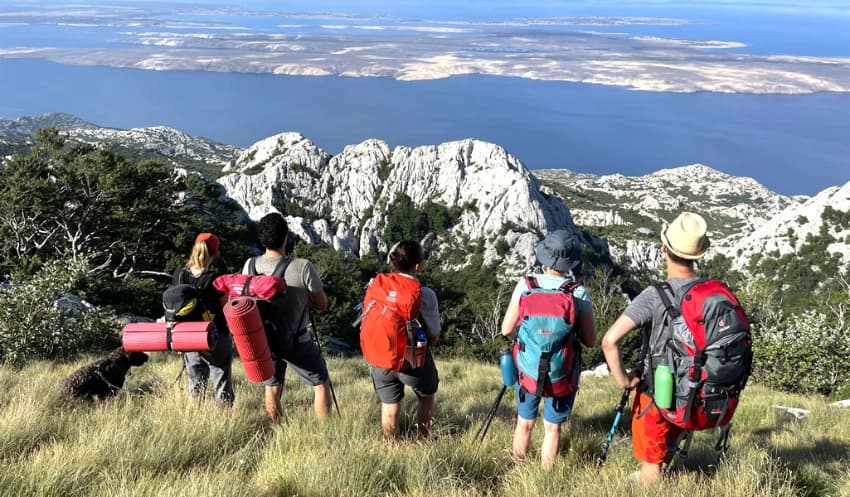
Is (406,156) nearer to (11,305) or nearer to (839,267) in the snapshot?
(839,267)

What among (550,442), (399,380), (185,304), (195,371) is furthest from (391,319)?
(195,371)

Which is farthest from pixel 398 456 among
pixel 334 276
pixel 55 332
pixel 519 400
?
pixel 334 276

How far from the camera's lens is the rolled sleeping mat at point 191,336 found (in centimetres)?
416

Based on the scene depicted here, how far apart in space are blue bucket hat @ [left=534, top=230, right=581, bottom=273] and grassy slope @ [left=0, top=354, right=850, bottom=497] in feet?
4.62

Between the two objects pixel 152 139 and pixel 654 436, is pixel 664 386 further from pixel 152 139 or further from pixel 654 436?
pixel 152 139

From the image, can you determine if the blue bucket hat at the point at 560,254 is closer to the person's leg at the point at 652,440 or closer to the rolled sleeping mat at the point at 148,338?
the person's leg at the point at 652,440

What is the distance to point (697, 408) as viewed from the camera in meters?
3.18

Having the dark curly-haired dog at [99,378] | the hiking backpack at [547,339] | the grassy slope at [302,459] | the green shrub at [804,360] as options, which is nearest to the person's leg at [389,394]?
the grassy slope at [302,459]

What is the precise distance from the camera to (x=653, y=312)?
334cm

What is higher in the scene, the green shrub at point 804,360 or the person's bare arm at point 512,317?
the person's bare arm at point 512,317

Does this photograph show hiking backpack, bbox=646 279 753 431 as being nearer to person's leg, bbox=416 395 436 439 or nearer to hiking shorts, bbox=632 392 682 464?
hiking shorts, bbox=632 392 682 464

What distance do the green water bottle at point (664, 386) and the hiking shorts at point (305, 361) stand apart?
2.74 meters

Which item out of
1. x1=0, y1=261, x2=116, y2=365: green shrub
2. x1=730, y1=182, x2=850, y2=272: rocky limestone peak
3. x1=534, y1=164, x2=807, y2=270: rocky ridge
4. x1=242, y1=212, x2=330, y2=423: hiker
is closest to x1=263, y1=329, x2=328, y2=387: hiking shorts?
x1=242, y1=212, x2=330, y2=423: hiker

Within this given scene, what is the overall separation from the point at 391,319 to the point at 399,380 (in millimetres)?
663
